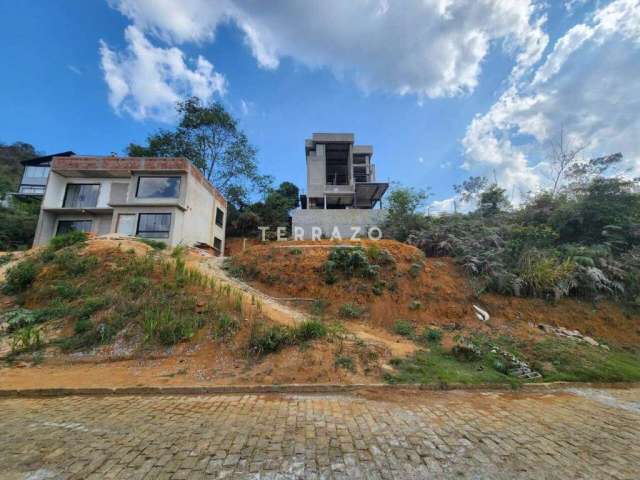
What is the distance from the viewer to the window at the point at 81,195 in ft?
64.5

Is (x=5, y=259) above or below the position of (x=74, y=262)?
above

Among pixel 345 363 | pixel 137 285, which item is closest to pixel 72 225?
pixel 137 285

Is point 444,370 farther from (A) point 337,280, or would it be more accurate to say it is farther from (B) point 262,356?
(A) point 337,280

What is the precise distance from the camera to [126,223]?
17781mm

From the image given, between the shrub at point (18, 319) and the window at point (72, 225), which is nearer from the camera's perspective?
the shrub at point (18, 319)

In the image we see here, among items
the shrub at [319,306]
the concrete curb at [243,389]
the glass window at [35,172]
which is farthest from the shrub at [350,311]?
the glass window at [35,172]

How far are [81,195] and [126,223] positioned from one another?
5733 millimetres

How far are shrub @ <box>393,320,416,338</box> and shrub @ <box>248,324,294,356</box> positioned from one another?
12.2 feet

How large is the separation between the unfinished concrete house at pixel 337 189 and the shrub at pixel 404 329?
470 inches

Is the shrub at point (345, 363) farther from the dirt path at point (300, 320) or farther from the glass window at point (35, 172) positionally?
the glass window at point (35, 172)

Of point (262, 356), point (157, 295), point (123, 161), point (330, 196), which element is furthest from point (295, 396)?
point (330, 196)

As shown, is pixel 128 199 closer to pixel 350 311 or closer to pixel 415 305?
pixel 350 311

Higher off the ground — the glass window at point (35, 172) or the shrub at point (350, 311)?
the glass window at point (35, 172)

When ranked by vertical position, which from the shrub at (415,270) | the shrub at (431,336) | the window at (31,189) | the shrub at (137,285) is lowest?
the shrub at (431,336)
